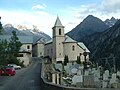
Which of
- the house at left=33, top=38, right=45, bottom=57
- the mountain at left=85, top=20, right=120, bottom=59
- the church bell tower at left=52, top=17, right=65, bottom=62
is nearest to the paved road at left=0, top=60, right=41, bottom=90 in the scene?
the church bell tower at left=52, top=17, right=65, bottom=62

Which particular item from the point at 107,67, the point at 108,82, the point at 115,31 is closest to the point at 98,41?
the point at 115,31

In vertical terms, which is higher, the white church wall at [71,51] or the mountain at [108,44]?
the mountain at [108,44]

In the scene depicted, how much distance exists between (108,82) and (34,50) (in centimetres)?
10999

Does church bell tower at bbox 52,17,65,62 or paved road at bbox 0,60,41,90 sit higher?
church bell tower at bbox 52,17,65,62

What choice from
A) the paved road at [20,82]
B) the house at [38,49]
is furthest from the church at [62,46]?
the paved road at [20,82]

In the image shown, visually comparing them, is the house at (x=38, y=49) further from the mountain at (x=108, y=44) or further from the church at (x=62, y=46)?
the church at (x=62, y=46)

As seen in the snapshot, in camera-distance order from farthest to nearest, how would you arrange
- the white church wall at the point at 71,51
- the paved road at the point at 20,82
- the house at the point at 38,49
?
the house at the point at 38,49 < the white church wall at the point at 71,51 < the paved road at the point at 20,82

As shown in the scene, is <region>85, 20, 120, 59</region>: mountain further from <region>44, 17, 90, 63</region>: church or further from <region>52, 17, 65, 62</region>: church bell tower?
<region>52, 17, 65, 62</region>: church bell tower

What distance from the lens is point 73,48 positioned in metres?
101

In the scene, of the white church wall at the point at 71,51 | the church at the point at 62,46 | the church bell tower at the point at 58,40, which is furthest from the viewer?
the church bell tower at the point at 58,40

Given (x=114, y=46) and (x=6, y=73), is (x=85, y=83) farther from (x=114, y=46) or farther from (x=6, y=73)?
(x=114, y=46)

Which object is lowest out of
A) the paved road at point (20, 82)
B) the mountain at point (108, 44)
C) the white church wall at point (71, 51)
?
the paved road at point (20, 82)

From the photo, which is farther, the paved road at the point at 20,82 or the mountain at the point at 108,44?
the mountain at the point at 108,44

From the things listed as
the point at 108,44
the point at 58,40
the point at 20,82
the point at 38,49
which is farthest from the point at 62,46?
the point at 20,82
